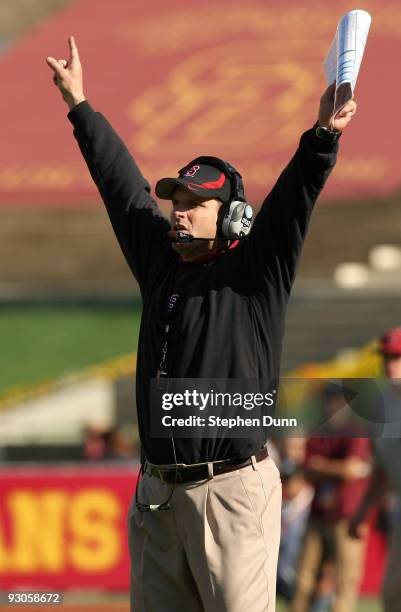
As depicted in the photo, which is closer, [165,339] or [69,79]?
[165,339]

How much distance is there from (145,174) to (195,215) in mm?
14834

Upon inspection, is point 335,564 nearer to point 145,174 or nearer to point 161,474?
point 161,474

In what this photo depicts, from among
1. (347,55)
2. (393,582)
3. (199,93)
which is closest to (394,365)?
(393,582)

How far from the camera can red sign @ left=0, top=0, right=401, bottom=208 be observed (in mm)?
18453

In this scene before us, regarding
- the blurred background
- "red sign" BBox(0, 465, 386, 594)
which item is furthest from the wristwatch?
the blurred background

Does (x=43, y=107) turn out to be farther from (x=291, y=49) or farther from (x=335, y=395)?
(x=335, y=395)

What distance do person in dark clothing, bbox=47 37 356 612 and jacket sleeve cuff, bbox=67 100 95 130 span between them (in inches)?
16.8

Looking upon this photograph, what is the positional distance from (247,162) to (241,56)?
400 centimetres

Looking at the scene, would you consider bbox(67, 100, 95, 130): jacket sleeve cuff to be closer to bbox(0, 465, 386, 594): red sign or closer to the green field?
bbox(0, 465, 386, 594): red sign

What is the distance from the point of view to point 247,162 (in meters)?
18.2

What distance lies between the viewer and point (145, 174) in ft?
60.2

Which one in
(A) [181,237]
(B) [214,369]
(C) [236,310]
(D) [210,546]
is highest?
(A) [181,237]

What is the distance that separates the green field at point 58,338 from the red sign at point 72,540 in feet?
24.7

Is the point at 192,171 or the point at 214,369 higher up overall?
the point at 192,171
